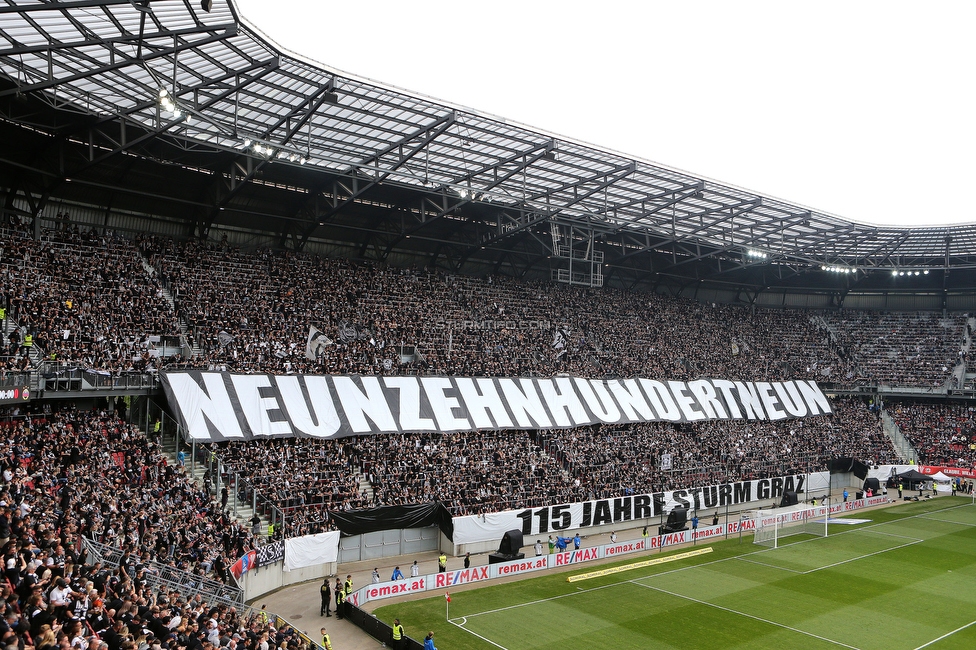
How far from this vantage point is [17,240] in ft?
111

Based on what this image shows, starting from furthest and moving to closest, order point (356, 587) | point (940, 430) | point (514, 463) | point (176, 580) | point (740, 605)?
point (940, 430)
point (514, 463)
point (356, 587)
point (740, 605)
point (176, 580)

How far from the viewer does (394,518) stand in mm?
34250

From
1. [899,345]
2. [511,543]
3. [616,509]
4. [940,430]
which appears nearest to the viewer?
[511,543]

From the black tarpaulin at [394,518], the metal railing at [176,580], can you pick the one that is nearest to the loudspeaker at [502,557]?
the black tarpaulin at [394,518]

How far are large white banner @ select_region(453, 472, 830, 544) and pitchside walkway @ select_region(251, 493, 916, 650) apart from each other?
3.19 feet

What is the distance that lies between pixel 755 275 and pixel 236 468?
53531mm

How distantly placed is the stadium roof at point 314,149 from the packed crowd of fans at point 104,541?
11706mm

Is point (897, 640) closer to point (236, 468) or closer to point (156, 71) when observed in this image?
point (236, 468)

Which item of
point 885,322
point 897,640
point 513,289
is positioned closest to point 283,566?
point 897,640

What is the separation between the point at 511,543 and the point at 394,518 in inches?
215

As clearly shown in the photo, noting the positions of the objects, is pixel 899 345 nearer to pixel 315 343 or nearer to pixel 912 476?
pixel 912 476

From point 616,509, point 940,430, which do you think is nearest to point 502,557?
point 616,509

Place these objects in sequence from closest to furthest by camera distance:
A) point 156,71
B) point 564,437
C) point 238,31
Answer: point 238,31, point 156,71, point 564,437

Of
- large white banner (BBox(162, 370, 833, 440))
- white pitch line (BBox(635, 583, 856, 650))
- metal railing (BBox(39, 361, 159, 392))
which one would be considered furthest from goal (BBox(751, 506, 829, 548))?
metal railing (BBox(39, 361, 159, 392))
